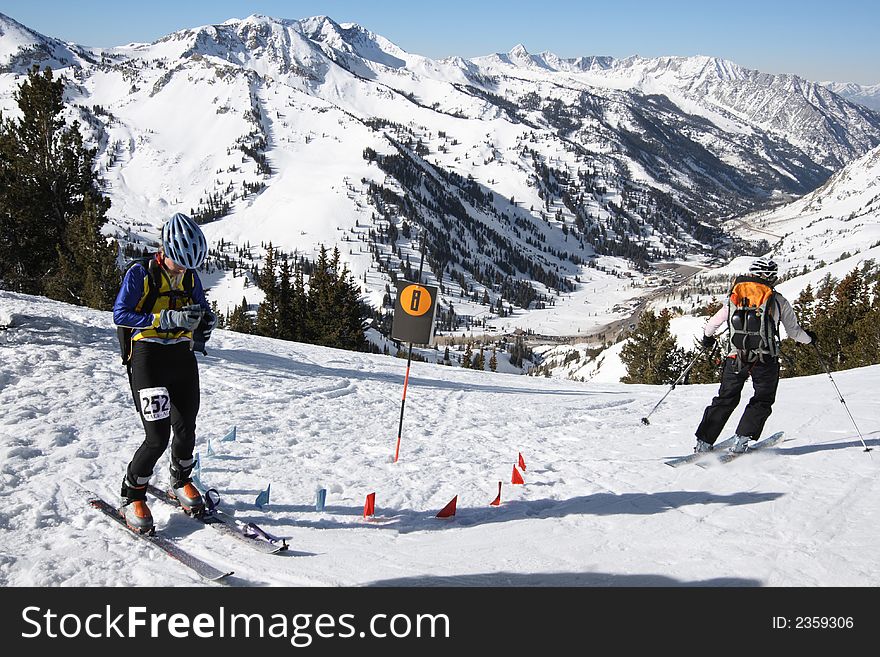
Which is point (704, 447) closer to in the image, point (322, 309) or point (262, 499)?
point (262, 499)

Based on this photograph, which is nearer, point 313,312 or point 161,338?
point 161,338

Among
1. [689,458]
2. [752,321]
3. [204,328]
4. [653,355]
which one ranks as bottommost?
[689,458]

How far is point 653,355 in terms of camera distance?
57.7m

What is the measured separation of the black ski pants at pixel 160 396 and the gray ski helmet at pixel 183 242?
0.90 meters

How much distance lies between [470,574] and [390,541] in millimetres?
1112

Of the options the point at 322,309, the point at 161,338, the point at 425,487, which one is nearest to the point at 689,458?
the point at 425,487

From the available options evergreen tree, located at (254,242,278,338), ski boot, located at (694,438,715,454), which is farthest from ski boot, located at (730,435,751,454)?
evergreen tree, located at (254,242,278,338)

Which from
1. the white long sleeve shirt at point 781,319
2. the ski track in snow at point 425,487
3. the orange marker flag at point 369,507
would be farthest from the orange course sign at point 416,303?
the white long sleeve shirt at point 781,319

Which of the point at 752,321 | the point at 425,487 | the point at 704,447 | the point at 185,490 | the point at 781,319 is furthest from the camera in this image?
the point at 704,447

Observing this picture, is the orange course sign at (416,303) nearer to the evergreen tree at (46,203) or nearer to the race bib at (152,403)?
the race bib at (152,403)

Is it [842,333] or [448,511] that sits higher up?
[842,333]

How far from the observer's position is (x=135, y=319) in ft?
17.4

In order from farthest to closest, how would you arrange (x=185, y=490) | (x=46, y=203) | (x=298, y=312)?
(x=298, y=312) → (x=46, y=203) → (x=185, y=490)

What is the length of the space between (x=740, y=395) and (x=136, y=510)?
8.47 m
